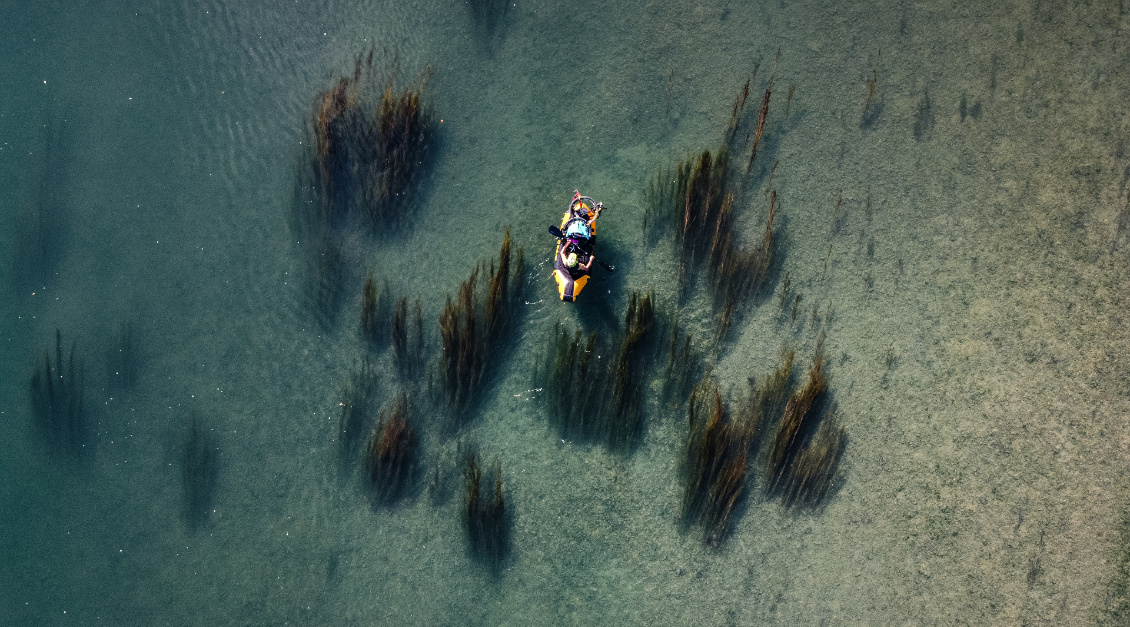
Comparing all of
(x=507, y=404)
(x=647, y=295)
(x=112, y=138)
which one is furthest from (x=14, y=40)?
(x=647, y=295)

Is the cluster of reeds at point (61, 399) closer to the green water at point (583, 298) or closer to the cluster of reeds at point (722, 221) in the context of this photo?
the green water at point (583, 298)

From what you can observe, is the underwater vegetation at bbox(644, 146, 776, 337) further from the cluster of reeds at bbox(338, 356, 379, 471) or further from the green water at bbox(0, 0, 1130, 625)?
the cluster of reeds at bbox(338, 356, 379, 471)

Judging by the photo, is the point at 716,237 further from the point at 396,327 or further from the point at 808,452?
the point at 396,327

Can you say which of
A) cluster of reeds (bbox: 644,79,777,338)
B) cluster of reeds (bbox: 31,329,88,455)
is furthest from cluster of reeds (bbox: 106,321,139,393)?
cluster of reeds (bbox: 644,79,777,338)

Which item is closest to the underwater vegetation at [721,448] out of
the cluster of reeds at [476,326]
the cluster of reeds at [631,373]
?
the cluster of reeds at [631,373]

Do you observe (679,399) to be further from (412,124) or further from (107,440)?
(107,440)

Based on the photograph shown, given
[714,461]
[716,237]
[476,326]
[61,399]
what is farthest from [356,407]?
[716,237]
